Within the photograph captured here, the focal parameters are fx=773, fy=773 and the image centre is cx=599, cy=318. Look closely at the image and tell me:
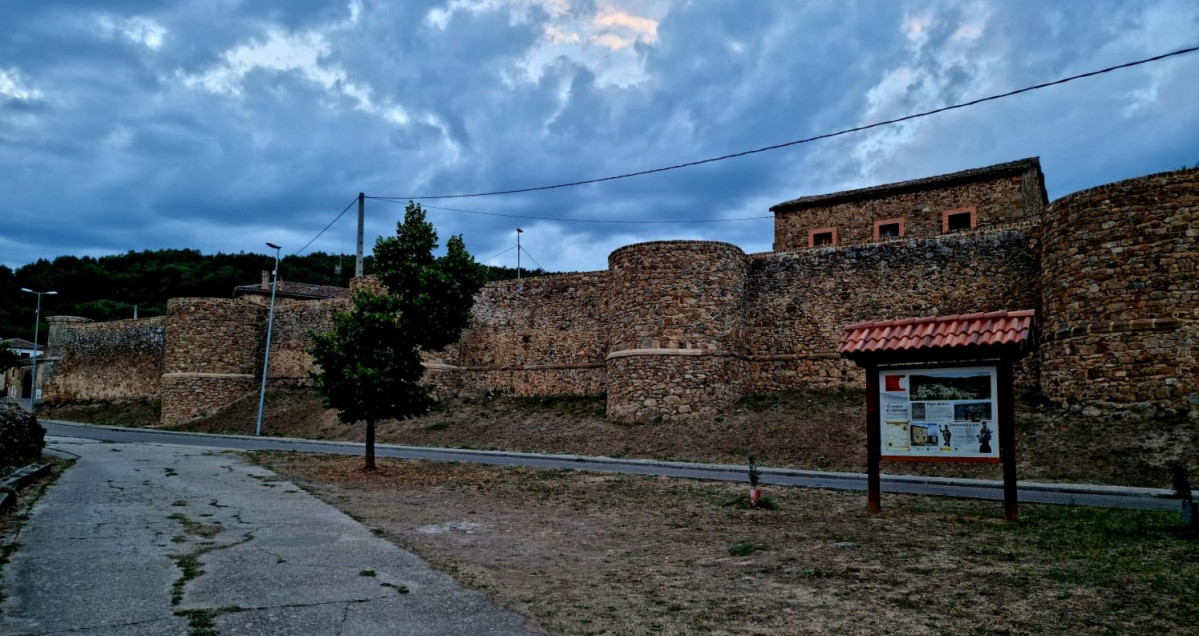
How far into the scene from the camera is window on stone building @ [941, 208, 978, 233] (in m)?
29.8

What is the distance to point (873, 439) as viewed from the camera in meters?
10.9

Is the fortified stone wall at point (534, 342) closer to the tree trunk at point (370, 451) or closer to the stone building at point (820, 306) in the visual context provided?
the stone building at point (820, 306)

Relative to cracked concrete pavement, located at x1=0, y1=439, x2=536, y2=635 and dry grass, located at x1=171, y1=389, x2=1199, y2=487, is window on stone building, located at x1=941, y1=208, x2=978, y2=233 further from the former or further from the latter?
cracked concrete pavement, located at x1=0, y1=439, x2=536, y2=635

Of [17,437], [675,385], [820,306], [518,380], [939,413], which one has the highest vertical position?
[820,306]

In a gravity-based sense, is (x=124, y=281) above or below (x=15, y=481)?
above

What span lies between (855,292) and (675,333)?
5.74 metres

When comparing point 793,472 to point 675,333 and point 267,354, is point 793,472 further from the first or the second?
point 267,354

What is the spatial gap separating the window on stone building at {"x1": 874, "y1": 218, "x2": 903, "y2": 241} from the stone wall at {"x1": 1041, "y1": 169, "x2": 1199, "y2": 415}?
12.5 metres

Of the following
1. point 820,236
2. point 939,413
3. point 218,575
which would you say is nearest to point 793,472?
point 939,413

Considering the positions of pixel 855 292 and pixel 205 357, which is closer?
pixel 855 292

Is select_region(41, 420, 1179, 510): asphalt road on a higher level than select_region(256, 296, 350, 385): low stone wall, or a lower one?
lower

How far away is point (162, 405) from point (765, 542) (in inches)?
1495

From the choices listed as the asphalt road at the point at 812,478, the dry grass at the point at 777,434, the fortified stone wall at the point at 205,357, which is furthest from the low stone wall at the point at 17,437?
the fortified stone wall at the point at 205,357

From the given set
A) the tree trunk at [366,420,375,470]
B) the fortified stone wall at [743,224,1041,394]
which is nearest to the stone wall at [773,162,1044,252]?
the fortified stone wall at [743,224,1041,394]
